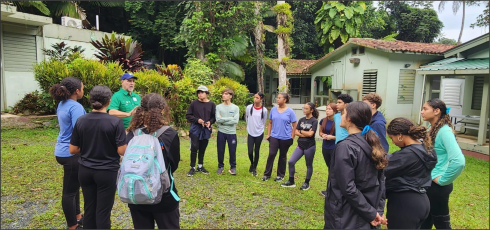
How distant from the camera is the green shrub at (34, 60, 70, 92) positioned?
7.77m

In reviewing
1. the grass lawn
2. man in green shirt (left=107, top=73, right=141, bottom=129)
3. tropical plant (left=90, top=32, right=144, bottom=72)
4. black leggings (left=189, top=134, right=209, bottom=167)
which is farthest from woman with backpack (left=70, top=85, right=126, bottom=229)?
tropical plant (left=90, top=32, right=144, bottom=72)

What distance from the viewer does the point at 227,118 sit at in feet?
18.3

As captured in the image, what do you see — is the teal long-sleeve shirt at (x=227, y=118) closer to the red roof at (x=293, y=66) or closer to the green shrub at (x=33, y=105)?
the green shrub at (x=33, y=105)

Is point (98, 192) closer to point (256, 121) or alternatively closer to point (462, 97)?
point (256, 121)

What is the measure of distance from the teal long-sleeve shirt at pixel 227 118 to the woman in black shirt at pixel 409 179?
3.48 meters

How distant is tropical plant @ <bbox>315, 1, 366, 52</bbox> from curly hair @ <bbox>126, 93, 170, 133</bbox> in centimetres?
1761

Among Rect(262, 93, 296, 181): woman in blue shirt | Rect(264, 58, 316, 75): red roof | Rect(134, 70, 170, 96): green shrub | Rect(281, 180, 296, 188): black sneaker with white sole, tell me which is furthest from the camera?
Rect(264, 58, 316, 75): red roof

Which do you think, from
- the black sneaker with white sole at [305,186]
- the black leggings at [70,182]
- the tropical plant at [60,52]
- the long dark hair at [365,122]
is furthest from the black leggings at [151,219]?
the tropical plant at [60,52]

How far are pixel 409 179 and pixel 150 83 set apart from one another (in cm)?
779

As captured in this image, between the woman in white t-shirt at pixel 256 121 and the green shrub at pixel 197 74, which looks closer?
the woman in white t-shirt at pixel 256 121

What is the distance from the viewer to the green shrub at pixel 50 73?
306 inches

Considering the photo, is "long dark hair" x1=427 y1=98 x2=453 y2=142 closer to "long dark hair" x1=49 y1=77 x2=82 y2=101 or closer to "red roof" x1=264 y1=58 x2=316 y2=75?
"long dark hair" x1=49 y1=77 x2=82 y2=101

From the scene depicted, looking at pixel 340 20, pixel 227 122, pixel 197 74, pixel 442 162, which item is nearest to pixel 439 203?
pixel 442 162

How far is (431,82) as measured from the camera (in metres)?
10.6
